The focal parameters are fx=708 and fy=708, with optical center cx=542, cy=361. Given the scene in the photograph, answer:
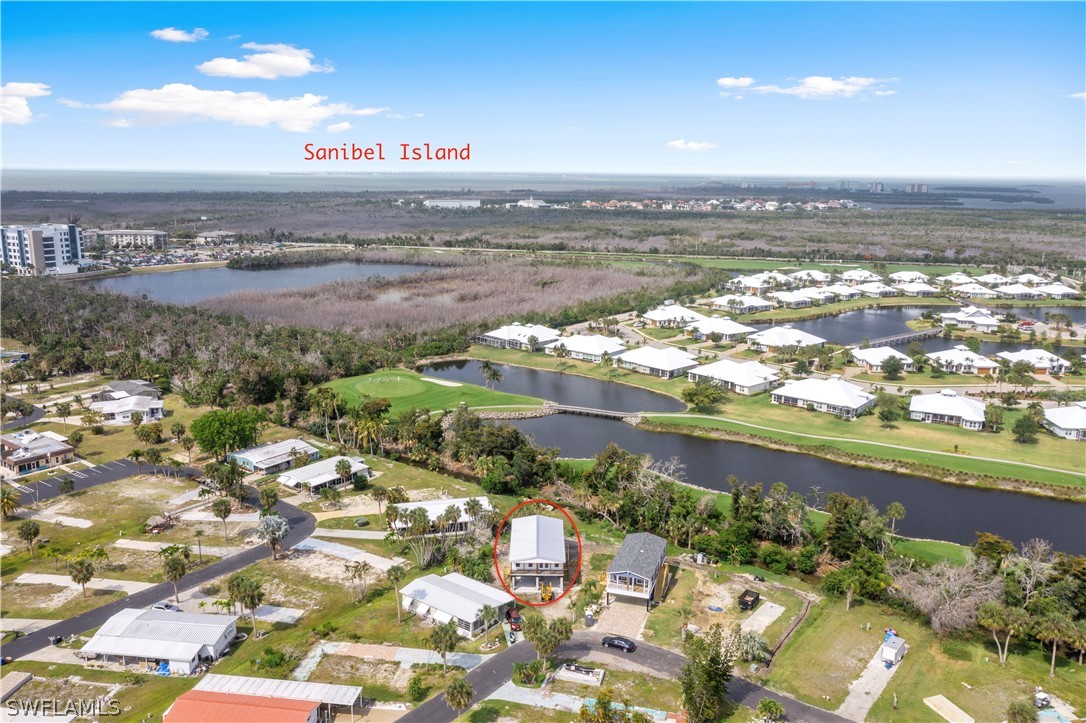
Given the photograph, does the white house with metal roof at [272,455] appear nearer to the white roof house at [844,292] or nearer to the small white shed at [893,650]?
the small white shed at [893,650]

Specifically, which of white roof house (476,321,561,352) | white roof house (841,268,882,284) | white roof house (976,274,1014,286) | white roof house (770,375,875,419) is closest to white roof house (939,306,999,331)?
white roof house (841,268,882,284)

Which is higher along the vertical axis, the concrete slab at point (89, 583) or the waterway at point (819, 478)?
the waterway at point (819, 478)

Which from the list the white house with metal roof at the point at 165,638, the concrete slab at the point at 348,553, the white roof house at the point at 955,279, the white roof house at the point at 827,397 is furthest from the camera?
the white roof house at the point at 955,279

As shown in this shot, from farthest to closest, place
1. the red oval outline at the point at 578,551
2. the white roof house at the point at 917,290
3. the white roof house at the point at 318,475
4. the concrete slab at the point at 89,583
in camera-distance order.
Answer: the white roof house at the point at 917,290 → the white roof house at the point at 318,475 → the concrete slab at the point at 89,583 → the red oval outline at the point at 578,551

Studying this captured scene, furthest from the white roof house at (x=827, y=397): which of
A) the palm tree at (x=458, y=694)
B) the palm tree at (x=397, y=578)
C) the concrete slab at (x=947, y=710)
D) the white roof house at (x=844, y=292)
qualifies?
the white roof house at (x=844, y=292)

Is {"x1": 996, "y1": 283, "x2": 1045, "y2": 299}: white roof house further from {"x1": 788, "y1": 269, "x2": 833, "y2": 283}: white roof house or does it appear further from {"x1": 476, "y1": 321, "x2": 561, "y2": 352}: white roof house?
{"x1": 476, "y1": 321, "x2": 561, "y2": 352}: white roof house

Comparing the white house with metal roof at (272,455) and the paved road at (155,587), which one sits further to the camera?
the white house with metal roof at (272,455)

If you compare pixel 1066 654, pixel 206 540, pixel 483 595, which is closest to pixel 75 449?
pixel 206 540
